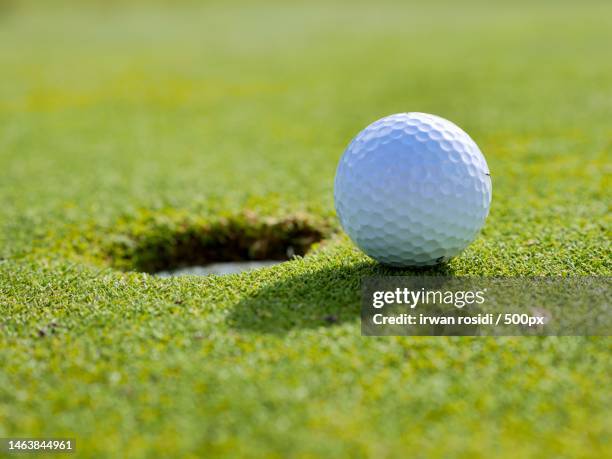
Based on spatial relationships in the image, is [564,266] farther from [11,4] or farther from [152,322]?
[11,4]

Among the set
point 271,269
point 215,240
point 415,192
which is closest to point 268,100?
point 215,240

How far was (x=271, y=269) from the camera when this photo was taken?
454 cm

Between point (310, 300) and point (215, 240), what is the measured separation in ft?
6.82

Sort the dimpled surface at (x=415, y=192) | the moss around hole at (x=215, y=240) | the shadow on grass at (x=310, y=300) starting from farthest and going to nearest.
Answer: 1. the moss around hole at (x=215, y=240)
2. the dimpled surface at (x=415, y=192)
3. the shadow on grass at (x=310, y=300)

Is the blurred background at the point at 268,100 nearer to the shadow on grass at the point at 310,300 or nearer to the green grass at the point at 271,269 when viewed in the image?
the green grass at the point at 271,269

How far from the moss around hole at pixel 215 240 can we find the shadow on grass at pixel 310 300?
4.22 ft

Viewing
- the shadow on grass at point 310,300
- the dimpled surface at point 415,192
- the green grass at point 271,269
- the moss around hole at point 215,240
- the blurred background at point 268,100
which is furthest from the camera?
the blurred background at point 268,100

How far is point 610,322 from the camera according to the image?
3656 mm

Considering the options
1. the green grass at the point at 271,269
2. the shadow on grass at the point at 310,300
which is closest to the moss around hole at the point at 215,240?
the green grass at the point at 271,269

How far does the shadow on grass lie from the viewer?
147 inches

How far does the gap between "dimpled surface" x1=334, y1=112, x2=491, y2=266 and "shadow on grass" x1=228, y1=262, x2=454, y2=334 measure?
0.14 meters

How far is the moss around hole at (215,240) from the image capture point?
5684mm

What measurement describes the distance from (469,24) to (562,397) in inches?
782

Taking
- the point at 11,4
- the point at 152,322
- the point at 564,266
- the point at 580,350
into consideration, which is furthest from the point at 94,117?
the point at 11,4
